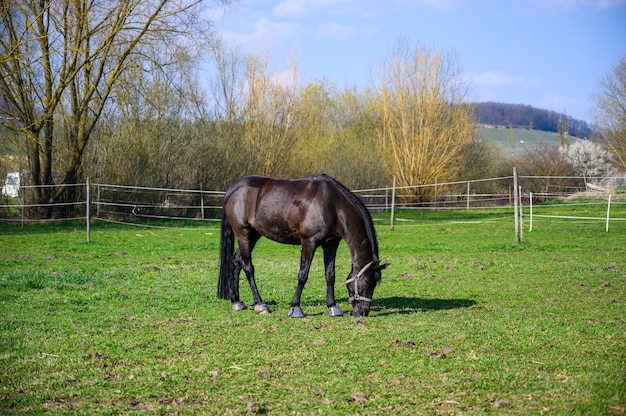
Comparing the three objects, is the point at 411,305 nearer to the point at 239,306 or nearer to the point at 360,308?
the point at 360,308

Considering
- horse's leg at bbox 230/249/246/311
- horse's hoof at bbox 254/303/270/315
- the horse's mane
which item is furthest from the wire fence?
horse's hoof at bbox 254/303/270/315

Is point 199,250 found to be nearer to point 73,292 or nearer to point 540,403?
point 73,292

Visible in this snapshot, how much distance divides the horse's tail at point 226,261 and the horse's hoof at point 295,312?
1116 millimetres

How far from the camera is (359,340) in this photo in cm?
570

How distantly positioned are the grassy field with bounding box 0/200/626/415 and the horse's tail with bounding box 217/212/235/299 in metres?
0.18

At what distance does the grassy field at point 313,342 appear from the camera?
409 cm

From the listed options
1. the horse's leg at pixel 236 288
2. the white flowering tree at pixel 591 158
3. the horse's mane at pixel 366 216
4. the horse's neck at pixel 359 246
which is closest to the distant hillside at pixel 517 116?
the white flowering tree at pixel 591 158

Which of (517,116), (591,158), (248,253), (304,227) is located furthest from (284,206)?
(517,116)

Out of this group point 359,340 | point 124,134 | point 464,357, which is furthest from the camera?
point 124,134

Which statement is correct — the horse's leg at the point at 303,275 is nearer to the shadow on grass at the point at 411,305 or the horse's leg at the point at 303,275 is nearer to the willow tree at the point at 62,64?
the shadow on grass at the point at 411,305

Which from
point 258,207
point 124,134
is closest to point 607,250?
point 258,207

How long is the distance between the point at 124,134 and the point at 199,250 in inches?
416

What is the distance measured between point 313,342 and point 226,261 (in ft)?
8.05

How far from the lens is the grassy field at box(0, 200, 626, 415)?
4.09 metres
